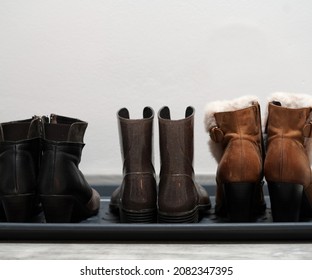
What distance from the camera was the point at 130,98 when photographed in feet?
5.08

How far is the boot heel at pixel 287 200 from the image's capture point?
96cm

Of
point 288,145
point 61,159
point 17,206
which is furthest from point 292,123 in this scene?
point 17,206

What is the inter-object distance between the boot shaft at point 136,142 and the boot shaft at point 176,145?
30mm

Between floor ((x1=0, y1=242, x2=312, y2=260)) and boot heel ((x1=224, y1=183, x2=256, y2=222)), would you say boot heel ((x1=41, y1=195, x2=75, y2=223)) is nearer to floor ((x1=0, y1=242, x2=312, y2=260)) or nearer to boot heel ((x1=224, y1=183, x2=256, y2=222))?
floor ((x1=0, y1=242, x2=312, y2=260))

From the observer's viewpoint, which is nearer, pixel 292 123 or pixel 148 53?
pixel 292 123

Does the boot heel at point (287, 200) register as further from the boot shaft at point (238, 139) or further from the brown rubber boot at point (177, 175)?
the brown rubber boot at point (177, 175)

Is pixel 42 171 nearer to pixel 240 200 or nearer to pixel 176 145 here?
pixel 176 145

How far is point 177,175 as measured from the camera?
0.98 m

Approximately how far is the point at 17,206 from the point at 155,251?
309mm

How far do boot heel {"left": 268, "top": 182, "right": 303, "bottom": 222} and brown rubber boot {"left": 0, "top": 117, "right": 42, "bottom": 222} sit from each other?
50cm

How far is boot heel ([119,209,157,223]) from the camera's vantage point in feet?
3.20
